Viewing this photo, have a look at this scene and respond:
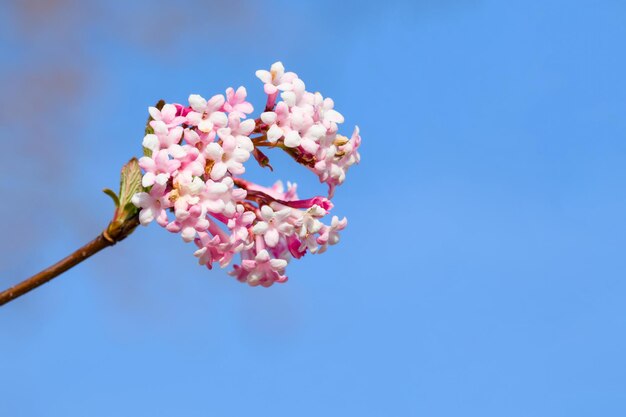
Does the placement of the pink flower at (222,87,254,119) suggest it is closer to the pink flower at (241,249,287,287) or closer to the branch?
the branch

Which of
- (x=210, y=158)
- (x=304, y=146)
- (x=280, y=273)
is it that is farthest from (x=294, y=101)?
(x=280, y=273)

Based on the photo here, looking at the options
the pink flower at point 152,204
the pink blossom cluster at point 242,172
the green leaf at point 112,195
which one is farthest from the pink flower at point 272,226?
the green leaf at point 112,195

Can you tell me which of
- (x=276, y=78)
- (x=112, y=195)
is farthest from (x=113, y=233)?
(x=276, y=78)

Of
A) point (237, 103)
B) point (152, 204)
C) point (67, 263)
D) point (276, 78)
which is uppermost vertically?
point (276, 78)

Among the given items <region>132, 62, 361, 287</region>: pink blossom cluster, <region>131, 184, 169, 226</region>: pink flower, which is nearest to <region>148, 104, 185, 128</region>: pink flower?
<region>132, 62, 361, 287</region>: pink blossom cluster

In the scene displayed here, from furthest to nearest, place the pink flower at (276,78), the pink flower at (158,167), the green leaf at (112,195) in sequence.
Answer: the pink flower at (276,78), the green leaf at (112,195), the pink flower at (158,167)

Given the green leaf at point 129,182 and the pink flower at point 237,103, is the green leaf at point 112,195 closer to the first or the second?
the green leaf at point 129,182

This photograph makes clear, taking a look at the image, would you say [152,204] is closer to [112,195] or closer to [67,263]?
[112,195]
